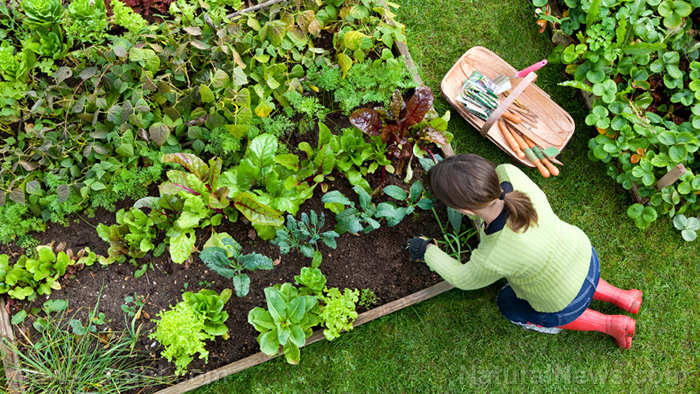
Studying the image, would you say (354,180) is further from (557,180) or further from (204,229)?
(557,180)

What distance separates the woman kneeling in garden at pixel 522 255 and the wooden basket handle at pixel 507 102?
54cm

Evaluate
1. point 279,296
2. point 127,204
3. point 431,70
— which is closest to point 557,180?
point 431,70

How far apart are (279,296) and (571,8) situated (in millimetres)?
2891

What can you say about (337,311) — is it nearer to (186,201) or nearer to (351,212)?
(351,212)

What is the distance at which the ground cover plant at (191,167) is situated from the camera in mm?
2779

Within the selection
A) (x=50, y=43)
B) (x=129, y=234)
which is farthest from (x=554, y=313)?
(x=50, y=43)

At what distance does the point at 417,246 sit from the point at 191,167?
4.57 ft

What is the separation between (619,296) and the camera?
10.2 feet

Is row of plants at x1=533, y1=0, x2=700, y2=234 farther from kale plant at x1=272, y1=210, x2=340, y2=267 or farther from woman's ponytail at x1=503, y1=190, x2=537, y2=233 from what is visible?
kale plant at x1=272, y1=210, x2=340, y2=267

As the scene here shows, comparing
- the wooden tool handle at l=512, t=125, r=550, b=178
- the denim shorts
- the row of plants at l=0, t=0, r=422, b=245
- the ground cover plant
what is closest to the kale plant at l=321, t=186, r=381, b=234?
the ground cover plant

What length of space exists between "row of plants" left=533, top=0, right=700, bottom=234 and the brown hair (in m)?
1.40

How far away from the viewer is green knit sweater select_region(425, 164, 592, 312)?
7.82 ft

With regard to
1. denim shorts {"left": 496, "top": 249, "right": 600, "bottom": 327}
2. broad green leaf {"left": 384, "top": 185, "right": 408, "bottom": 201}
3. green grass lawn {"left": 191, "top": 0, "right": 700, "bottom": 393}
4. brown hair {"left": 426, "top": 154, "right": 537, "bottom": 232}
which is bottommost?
green grass lawn {"left": 191, "top": 0, "right": 700, "bottom": 393}

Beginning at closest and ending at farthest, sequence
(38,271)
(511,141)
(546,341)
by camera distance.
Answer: (38,271)
(546,341)
(511,141)
